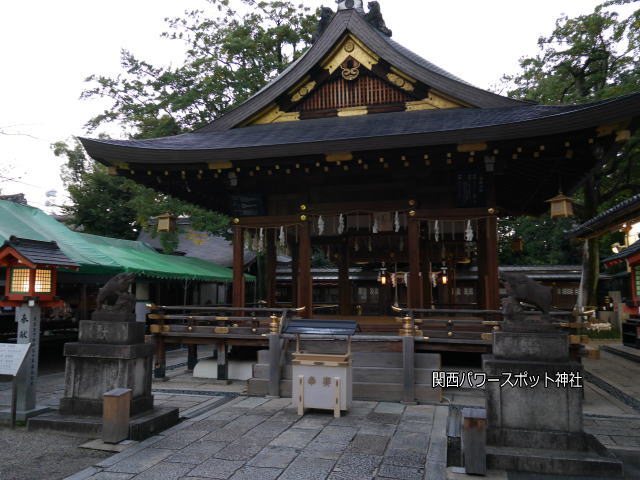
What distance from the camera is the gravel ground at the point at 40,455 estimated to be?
497 cm

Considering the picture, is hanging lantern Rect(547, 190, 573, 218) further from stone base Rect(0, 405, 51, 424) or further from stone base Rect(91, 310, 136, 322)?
stone base Rect(0, 405, 51, 424)

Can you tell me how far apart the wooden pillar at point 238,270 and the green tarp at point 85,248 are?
13.3ft

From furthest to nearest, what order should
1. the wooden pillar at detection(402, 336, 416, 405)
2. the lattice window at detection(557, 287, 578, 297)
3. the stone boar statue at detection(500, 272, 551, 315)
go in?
the lattice window at detection(557, 287, 578, 297)
the wooden pillar at detection(402, 336, 416, 405)
the stone boar statue at detection(500, 272, 551, 315)

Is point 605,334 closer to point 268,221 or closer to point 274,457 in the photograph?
point 268,221

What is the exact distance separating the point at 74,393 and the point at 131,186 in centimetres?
1631

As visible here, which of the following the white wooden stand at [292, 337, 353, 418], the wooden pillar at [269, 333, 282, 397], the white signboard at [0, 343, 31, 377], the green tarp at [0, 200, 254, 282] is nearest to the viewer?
the white signboard at [0, 343, 31, 377]

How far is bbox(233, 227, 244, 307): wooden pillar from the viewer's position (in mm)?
11477

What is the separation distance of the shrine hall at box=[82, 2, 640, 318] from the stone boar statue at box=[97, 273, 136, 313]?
4.25 meters

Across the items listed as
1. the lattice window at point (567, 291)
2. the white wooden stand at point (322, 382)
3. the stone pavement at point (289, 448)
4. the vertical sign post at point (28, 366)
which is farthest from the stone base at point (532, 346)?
the lattice window at point (567, 291)

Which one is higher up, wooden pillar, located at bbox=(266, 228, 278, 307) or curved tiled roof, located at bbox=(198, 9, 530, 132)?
curved tiled roof, located at bbox=(198, 9, 530, 132)

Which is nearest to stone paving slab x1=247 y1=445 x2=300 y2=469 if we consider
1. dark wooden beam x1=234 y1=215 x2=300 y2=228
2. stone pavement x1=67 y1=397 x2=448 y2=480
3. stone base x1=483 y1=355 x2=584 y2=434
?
stone pavement x1=67 y1=397 x2=448 y2=480

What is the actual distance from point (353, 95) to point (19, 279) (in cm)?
924

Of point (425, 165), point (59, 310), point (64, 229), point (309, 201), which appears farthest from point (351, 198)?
point (59, 310)

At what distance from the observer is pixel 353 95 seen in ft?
41.7
